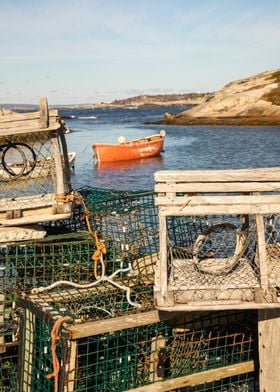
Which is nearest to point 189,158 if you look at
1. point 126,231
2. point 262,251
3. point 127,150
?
point 127,150

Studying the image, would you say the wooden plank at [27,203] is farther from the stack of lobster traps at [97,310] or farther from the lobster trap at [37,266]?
the lobster trap at [37,266]

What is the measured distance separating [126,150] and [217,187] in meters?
25.3

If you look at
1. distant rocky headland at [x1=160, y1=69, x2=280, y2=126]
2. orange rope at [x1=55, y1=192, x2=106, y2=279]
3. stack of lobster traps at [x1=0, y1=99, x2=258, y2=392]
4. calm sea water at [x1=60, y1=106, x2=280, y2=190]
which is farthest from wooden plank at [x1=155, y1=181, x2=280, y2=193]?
distant rocky headland at [x1=160, y1=69, x2=280, y2=126]

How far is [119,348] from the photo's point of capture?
457 centimetres

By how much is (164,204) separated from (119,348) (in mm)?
1358

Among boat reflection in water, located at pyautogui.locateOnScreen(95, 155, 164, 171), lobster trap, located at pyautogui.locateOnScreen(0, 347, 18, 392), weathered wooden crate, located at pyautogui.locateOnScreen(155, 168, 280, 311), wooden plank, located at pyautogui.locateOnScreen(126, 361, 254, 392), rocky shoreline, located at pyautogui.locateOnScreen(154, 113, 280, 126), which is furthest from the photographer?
rocky shoreline, located at pyautogui.locateOnScreen(154, 113, 280, 126)

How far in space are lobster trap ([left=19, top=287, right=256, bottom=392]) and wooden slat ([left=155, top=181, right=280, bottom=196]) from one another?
2.97 ft

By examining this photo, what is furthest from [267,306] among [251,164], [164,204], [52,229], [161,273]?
[251,164]

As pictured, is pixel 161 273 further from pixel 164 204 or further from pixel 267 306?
pixel 267 306

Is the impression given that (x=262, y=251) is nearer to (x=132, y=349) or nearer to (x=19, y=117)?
(x=132, y=349)

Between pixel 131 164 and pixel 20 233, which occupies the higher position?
pixel 20 233

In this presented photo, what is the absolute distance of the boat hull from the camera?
2841 cm

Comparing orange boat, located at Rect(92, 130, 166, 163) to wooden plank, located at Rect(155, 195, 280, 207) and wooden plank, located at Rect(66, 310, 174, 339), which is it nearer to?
wooden plank, located at Rect(66, 310, 174, 339)

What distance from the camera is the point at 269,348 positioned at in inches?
169
